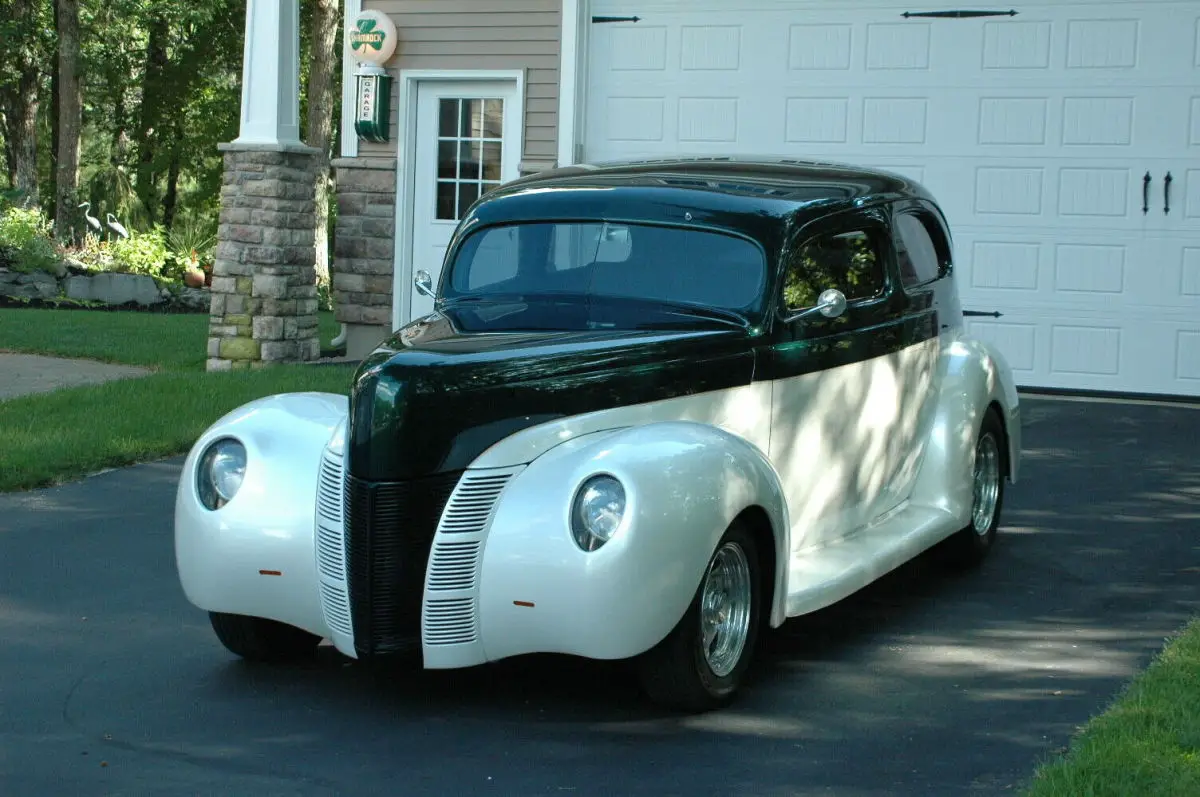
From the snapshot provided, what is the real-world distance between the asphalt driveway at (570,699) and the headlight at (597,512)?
0.61m

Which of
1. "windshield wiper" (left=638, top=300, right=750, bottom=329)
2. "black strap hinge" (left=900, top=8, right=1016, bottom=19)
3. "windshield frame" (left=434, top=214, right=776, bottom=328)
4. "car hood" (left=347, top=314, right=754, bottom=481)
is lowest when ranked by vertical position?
"car hood" (left=347, top=314, right=754, bottom=481)

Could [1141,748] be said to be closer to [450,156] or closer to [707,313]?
[707,313]

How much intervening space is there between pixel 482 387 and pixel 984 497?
3.24m

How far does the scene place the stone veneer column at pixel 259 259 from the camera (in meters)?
12.8

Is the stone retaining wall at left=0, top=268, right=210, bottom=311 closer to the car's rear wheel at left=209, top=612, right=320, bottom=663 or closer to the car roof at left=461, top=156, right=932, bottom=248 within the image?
the car roof at left=461, top=156, right=932, bottom=248

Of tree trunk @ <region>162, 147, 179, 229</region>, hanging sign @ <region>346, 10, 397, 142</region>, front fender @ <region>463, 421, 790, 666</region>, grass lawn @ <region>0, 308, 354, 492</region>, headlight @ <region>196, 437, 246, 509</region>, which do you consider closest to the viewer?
front fender @ <region>463, 421, 790, 666</region>

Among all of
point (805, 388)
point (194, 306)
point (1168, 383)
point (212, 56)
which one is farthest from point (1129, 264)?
point (212, 56)

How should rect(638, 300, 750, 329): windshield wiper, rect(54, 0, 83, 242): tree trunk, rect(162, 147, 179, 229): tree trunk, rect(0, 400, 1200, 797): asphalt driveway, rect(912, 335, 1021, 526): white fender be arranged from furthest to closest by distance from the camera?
1. rect(162, 147, 179, 229): tree trunk
2. rect(54, 0, 83, 242): tree trunk
3. rect(912, 335, 1021, 526): white fender
4. rect(638, 300, 750, 329): windshield wiper
5. rect(0, 400, 1200, 797): asphalt driveway

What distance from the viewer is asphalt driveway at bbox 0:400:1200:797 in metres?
4.27

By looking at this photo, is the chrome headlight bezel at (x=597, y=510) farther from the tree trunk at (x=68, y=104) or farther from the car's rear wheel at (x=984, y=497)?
the tree trunk at (x=68, y=104)

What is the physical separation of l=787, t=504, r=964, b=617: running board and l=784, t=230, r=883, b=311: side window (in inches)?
35.5

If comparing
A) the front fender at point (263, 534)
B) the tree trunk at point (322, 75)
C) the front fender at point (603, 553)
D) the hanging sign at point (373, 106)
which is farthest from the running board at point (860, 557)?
the tree trunk at point (322, 75)

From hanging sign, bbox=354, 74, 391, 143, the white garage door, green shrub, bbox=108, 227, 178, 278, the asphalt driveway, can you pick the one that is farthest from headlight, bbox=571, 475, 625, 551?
green shrub, bbox=108, 227, 178, 278

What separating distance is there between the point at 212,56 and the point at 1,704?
3020 centimetres
